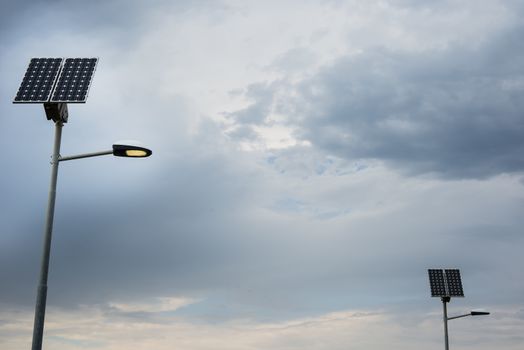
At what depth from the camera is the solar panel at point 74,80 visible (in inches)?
549

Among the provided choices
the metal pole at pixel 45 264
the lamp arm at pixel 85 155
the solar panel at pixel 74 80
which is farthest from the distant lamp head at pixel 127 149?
the solar panel at pixel 74 80

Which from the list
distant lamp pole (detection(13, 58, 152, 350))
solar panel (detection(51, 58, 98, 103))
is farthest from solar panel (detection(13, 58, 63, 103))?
solar panel (detection(51, 58, 98, 103))

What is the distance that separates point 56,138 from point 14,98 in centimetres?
172

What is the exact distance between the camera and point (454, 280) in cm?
3672

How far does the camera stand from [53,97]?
13781 millimetres

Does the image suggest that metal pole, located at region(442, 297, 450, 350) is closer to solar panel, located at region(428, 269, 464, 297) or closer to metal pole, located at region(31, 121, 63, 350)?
solar panel, located at region(428, 269, 464, 297)

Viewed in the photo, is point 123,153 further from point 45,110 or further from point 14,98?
point 14,98

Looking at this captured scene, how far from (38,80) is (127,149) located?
11.3ft

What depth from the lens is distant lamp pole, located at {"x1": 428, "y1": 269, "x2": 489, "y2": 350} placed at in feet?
118

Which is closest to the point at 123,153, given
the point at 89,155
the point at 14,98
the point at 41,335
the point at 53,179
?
the point at 89,155

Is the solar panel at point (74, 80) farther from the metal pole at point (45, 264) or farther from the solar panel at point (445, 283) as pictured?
the solar panel at point (445, 283)

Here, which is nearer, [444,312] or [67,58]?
[67,58]

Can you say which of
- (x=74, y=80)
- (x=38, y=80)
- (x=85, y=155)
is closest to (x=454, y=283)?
(x=85, y=155)

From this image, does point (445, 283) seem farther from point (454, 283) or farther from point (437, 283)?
point (454, 283)
